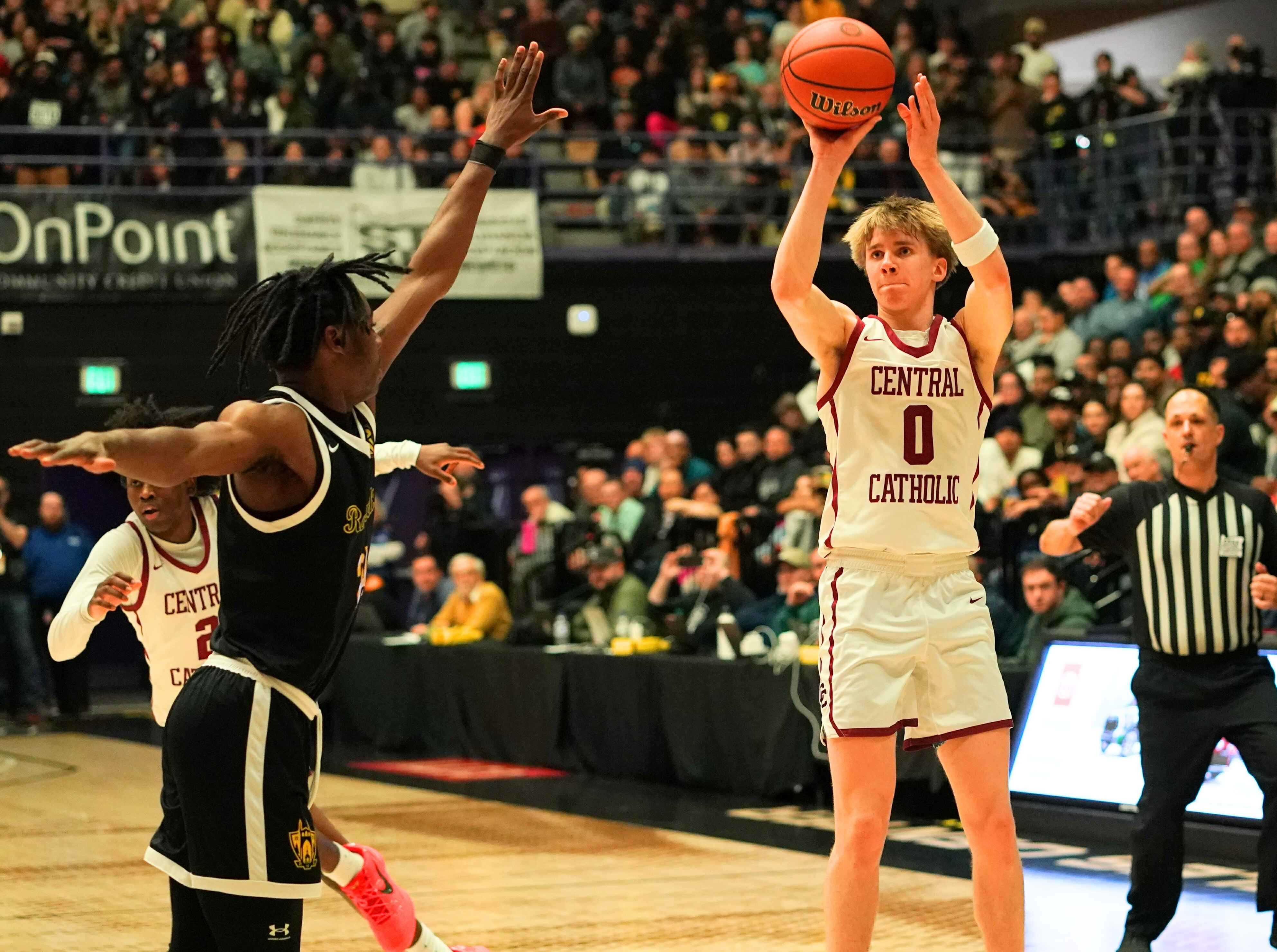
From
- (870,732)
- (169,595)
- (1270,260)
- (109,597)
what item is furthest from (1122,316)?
(109,597)

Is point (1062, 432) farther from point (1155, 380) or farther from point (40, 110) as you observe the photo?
point (40, 110)

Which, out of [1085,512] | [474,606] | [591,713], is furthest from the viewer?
[474,606]

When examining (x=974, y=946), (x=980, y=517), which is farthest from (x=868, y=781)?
(x=980, y=517)

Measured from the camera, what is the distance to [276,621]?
3.71 metres

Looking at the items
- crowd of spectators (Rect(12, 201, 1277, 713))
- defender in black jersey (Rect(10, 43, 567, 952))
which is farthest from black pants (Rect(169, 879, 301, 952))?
crowd of spectators (Rect(12, 201, 1277, 713))

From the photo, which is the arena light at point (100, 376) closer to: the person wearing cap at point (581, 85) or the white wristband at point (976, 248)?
the person wearing cap at point (581, 85)

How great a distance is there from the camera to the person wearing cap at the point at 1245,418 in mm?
10617

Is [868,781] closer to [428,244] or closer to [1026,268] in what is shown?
[428,244]

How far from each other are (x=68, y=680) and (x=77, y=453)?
13420 mm

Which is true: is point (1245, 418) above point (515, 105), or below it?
below

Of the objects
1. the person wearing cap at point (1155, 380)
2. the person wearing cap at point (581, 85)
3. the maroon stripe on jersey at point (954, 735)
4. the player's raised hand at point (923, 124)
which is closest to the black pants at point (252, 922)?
the maroon stripe on jersey at point (954, 735)

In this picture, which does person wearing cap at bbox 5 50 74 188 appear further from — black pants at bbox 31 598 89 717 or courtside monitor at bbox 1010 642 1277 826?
courtside monitor at bbox 1010 642 1277 826

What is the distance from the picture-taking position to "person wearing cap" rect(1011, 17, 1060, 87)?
18.9 m

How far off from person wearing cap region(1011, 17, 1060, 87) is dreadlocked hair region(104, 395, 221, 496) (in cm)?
1467
